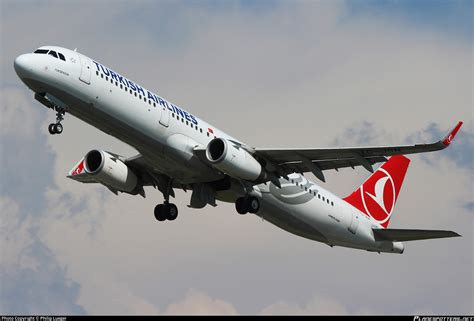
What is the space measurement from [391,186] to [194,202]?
15433 mm

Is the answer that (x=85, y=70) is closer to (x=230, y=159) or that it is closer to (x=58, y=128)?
(x=58, y=128)

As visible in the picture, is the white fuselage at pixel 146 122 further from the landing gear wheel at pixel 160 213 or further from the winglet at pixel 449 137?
the winglet at pixel 449 137

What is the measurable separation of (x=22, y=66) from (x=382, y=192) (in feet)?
79.8

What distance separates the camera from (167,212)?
49375 mm

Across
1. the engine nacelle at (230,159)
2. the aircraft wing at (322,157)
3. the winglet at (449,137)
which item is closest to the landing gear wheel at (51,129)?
the engine nacelle at (230,159)

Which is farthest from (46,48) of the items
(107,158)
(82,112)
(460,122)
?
(460,122)

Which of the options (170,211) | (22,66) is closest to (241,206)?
(170,211)

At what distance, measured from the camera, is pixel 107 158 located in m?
47.2

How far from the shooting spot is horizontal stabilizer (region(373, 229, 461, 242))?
160 ft

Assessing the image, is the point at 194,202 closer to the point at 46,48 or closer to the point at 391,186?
the point at 46,48

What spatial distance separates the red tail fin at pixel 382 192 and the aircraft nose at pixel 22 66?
20638mm

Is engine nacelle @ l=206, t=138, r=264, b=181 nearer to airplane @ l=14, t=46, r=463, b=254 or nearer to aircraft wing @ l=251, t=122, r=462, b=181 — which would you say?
airplane @ l=14, t=46, r=463, b=254

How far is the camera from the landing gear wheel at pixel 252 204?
46.1m

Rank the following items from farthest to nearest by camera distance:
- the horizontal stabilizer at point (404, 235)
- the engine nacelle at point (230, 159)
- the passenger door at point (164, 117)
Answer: the horizontal stabilizer at point (404, 235) < the engine nacelle at point (230, 159) < the passenger door at point (164, 117)
